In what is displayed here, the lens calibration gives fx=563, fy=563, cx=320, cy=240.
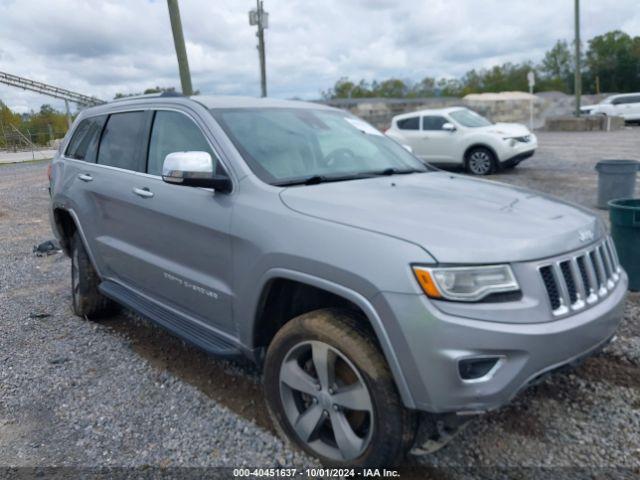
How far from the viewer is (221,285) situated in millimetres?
3098

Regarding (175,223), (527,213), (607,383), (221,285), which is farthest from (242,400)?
A: (607,383)

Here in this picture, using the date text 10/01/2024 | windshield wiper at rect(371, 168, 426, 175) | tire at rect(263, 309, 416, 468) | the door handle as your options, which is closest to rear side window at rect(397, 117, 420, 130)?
windshield wiper at rect(371, 168, 426, 175)

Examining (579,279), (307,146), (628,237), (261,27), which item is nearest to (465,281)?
(579,279)

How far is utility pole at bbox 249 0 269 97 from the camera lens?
21141 millimetres

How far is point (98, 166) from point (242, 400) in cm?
221

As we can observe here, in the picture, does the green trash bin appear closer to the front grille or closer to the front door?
the front grille

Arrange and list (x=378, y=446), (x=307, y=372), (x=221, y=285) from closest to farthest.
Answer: (x=378, y=446) → (x=307, y=372) → (x=221, y=285)

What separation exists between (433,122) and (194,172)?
475 inches

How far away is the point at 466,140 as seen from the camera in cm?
1346

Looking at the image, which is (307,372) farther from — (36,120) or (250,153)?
(36,120)

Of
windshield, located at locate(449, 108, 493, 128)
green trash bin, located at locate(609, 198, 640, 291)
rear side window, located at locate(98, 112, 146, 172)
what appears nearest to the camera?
rear side window, located at locate(98, 112, 146, 172)

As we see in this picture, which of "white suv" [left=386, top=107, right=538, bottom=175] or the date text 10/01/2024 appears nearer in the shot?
the date text 10/01/2024

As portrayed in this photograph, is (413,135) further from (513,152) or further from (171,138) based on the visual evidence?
(171,138)

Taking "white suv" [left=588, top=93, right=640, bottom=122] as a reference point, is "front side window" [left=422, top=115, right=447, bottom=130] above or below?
below
